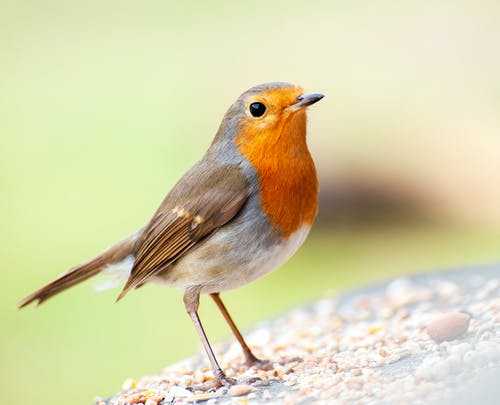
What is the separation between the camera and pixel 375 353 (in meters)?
3.35

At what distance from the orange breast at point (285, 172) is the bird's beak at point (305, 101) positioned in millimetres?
37

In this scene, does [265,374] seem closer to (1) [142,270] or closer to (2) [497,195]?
(1) [142,270]

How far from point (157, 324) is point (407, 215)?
2.58 metres

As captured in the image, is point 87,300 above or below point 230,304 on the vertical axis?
above

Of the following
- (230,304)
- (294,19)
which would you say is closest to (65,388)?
(230,304)

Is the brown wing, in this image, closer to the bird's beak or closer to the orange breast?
the orange breast

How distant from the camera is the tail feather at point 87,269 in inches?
155

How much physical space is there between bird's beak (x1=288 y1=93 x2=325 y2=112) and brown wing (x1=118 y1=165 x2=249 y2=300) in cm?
32

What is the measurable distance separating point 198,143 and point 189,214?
6356 millimetres

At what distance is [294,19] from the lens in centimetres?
1370

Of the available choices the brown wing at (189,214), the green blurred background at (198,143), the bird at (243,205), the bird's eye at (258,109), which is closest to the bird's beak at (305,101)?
the bird at (243,205)

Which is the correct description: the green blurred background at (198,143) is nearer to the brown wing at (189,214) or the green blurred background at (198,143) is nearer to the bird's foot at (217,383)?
the brown wing at (189,214)

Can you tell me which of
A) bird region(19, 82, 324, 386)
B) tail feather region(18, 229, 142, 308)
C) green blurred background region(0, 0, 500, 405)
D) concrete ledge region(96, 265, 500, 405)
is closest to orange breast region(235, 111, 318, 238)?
bird region(19, 82, 324, 386)

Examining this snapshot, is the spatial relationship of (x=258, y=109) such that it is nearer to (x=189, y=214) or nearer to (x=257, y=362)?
(x=189, y=214)
